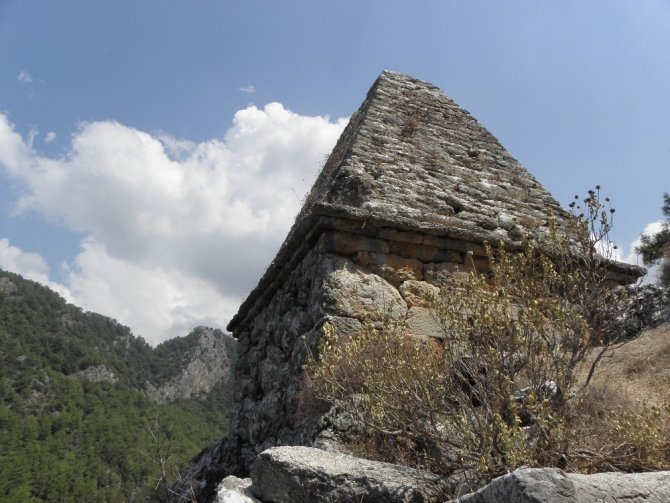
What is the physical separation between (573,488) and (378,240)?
9.26 feet

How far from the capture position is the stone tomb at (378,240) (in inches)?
158

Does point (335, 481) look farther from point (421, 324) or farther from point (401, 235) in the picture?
point (401, 235)

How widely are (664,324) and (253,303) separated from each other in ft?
14.7

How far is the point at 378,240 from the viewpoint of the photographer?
423cm

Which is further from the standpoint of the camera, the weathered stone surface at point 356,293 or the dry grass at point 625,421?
the weathered stone surface at point 356,293

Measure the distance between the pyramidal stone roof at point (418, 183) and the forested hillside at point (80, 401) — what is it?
4371 cm

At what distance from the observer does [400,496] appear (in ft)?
6.89

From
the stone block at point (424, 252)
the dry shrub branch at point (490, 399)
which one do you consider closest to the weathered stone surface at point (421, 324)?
the stone block at point (424, 252)

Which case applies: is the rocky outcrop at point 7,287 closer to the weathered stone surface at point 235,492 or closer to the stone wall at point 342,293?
the stone wall at point 342,293

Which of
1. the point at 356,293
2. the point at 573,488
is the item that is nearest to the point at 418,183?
the point at 356,293

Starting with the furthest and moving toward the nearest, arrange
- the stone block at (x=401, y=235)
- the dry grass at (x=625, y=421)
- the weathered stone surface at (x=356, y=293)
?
the stone block at (x=401, y=235) < the weathered stone surface at (x=356, y=293) < the dry grass at (x=625, y=421)

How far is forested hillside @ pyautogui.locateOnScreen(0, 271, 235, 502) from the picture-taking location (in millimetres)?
53781

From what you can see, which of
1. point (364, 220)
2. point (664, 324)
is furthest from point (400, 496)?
point (664, 324)

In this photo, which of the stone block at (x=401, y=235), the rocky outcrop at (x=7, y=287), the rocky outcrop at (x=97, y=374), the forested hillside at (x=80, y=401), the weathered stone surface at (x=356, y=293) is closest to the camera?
the weathered stone surface at (x=356, y=293)
